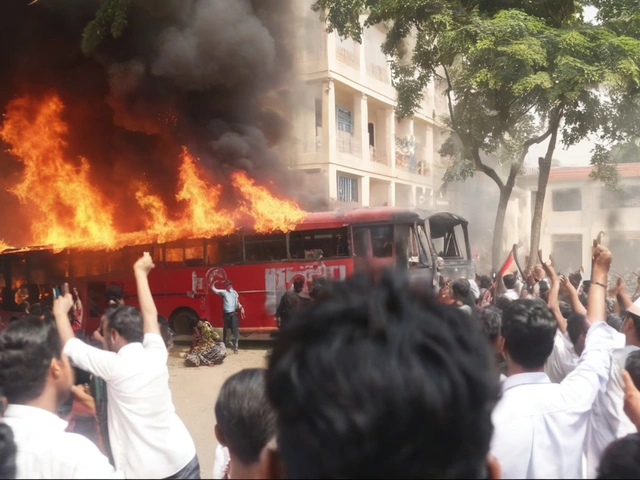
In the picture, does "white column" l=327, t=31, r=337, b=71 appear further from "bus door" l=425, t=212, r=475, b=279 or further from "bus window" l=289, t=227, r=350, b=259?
"bus window" l=289, t=227, r=350, b=259

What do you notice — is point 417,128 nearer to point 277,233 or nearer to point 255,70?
Result: point 255,70

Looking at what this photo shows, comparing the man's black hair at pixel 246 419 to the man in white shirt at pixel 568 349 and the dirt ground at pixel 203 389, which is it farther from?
the dirt ground at pixel 203 389

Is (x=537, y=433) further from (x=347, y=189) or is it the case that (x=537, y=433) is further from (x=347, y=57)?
(x=347, y=57)

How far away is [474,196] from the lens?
31844 millimetres

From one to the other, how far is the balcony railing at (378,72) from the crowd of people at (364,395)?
2188cm

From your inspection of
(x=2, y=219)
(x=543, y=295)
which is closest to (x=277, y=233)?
(x=543, y=295)

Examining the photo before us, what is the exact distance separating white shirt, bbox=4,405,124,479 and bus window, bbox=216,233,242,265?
412 inches

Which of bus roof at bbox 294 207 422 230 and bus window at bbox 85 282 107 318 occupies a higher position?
bus roof at bbox 294 207 422 230

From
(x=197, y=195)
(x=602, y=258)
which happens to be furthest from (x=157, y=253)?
(x=602, y=258)

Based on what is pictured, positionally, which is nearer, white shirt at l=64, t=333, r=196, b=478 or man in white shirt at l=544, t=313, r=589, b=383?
white shirt at l=64, t=333, r=196, b=478

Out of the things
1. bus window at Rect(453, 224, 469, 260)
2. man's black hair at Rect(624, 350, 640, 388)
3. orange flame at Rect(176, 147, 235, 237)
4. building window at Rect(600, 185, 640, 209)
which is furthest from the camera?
building window at Rect(600, 185, 640, 209)

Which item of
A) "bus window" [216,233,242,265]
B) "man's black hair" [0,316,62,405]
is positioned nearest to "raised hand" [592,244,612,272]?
"man's black hair" [0,316,62,405]

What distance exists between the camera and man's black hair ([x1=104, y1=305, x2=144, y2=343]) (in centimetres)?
Result: 279

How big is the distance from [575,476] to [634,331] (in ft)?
4.18
